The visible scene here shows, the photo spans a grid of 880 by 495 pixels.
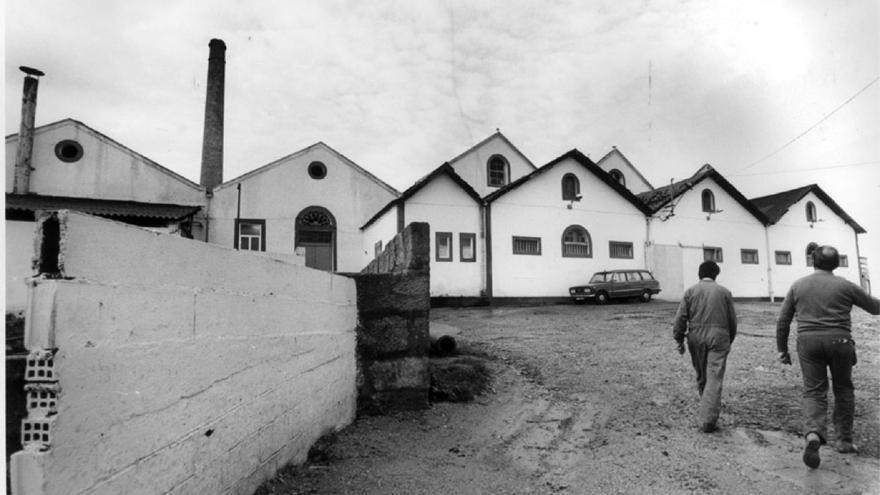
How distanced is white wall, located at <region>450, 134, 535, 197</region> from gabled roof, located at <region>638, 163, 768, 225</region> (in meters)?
6.35

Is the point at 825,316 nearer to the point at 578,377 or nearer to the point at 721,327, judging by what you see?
the point at 721,327

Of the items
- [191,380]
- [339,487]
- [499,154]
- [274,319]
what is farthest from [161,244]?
[499,154]

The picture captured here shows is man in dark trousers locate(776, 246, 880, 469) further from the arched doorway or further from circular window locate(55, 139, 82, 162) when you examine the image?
circular window locate(55, 139, 82, 162)

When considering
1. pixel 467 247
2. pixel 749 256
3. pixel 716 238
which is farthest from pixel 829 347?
pixel 749 256

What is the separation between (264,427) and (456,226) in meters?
18.2

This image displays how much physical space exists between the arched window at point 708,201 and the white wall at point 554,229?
382 centimetres

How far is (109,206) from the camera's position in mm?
19156

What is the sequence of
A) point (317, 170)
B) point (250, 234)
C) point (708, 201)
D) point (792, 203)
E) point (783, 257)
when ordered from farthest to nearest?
point (792, 203)
point (783, 257)
point (708, 201)
point (317, 170)
point (250, 234)

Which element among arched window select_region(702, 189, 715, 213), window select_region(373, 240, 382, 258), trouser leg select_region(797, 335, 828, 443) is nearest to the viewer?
trouser leg select_region(797, 335, 828, 443)

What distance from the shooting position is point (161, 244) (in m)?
2.41

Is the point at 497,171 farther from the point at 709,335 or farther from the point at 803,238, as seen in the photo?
the point at 709,335

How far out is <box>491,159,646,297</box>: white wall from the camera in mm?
21844

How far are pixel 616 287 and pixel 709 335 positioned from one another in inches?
646

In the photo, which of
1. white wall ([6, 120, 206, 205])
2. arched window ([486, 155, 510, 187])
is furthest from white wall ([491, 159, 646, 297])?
white wall ([6, 120, 206, 205])
